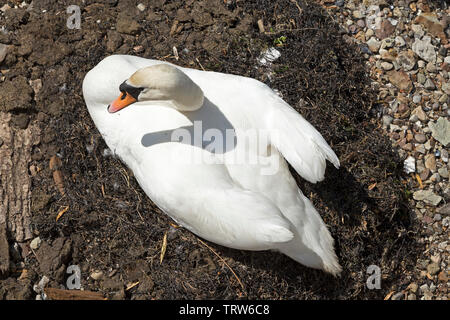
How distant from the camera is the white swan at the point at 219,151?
3.79 metres

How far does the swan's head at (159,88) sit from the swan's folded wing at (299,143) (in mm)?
642

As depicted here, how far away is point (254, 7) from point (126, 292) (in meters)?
3.21

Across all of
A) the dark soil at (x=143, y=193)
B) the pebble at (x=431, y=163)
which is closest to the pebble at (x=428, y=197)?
the dark soil at (x=143, y=193)

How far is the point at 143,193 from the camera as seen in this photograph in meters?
4.95

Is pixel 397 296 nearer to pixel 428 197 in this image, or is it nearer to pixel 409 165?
pixel 428 197

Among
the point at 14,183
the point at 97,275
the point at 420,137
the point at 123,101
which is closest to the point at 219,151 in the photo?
the point at 123,101

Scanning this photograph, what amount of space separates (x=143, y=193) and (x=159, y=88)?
142 cm

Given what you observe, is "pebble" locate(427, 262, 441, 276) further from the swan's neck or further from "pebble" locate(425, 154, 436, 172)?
the swan's neck

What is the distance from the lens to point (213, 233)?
13.0 feet

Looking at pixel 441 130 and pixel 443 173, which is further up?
pixel 441 130

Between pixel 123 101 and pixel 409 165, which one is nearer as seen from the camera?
pixel 123 101
